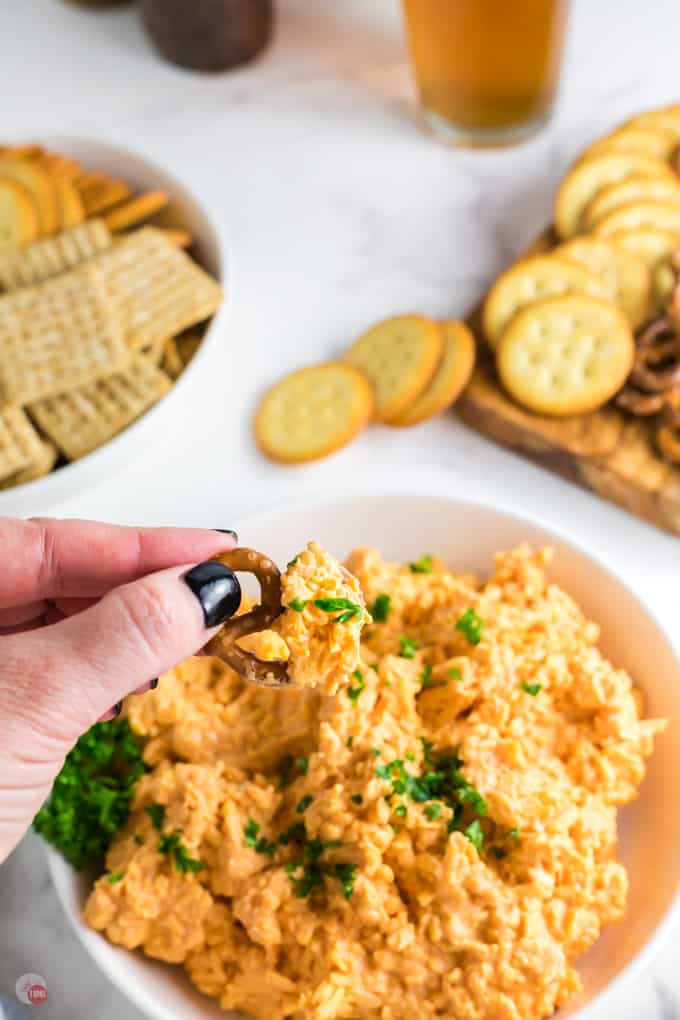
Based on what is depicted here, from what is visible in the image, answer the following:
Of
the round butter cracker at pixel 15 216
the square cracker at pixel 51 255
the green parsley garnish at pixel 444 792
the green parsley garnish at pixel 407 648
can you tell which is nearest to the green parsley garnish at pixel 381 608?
the green parsley garnish at pixel 407 648

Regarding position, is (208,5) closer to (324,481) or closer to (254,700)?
(324,481)

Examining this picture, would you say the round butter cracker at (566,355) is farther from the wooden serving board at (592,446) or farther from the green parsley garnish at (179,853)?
the green parsley garnish at (179,853)

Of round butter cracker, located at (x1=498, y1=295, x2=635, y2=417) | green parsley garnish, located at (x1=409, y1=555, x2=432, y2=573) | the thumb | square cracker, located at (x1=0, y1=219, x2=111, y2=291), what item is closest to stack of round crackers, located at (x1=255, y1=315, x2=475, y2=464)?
round butter cracker, located at (x1=498, y1=295, x2=635, y2=417)

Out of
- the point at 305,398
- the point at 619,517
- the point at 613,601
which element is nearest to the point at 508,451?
the point at 619,517

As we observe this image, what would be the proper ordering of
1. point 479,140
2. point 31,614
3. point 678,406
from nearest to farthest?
point 31,614, point 678,406, point 479,140

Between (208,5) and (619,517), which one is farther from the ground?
(208,5)

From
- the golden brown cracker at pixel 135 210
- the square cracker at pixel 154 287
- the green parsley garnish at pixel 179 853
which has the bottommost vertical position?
the green parsley garnish at pixel 179 853
